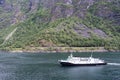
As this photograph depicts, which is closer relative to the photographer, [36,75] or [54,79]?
[54,79]

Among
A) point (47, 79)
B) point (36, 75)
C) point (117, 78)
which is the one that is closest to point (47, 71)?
point (36, 75)

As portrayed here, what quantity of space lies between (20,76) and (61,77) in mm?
19239

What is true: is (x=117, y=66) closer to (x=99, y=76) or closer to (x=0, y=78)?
(x=99, y=76)

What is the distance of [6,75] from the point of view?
160 m

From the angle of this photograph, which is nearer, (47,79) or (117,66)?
(47,79)

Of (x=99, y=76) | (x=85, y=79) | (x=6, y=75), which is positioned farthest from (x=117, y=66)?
(x=6, y=75)

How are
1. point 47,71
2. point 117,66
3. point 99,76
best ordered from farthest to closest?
point 117,66
point 47,71
point 99,76

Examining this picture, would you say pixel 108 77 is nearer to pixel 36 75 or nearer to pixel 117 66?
pixel 36 75

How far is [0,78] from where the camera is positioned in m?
151

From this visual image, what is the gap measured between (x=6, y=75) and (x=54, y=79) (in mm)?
27021

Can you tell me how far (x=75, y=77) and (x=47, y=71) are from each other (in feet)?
80.9

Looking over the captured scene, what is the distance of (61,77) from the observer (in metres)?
152

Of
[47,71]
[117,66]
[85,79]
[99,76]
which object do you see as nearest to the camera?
[85,79]

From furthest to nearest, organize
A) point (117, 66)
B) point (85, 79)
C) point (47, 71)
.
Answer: point (117, 66) < point (47, 71) < point (85, 79)
